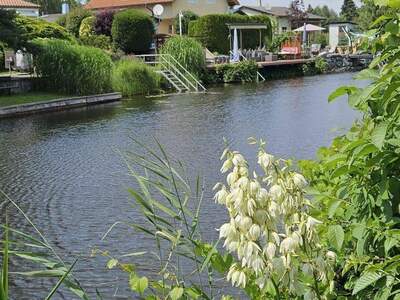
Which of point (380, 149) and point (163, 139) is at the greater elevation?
point (380, 149)

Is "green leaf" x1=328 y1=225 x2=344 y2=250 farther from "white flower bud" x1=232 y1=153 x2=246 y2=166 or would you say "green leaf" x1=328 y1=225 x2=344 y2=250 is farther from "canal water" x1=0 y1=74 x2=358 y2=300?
"canal water" x1=0 y1=74 x2=358 y2=300

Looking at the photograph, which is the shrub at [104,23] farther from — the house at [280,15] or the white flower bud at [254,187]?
the white flower bud at [254,187]

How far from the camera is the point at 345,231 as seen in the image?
8.72 ft

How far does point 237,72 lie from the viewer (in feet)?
114

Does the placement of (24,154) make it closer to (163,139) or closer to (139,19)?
(163,139)

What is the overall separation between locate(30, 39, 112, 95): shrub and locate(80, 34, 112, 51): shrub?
1135 cm

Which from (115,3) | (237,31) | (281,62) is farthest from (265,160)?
(115,3)

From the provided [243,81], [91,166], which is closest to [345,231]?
[91,166]

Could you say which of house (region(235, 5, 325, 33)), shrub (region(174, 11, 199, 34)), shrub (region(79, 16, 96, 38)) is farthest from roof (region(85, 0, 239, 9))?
shrub (region(79, 16, 96, 38))

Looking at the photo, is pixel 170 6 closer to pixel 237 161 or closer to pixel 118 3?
pixel 118 3

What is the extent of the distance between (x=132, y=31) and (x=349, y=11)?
205 ft

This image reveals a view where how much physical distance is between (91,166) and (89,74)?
45.0ft

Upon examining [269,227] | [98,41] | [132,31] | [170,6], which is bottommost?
[269,227]

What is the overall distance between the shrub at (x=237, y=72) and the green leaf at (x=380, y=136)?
32292mm
